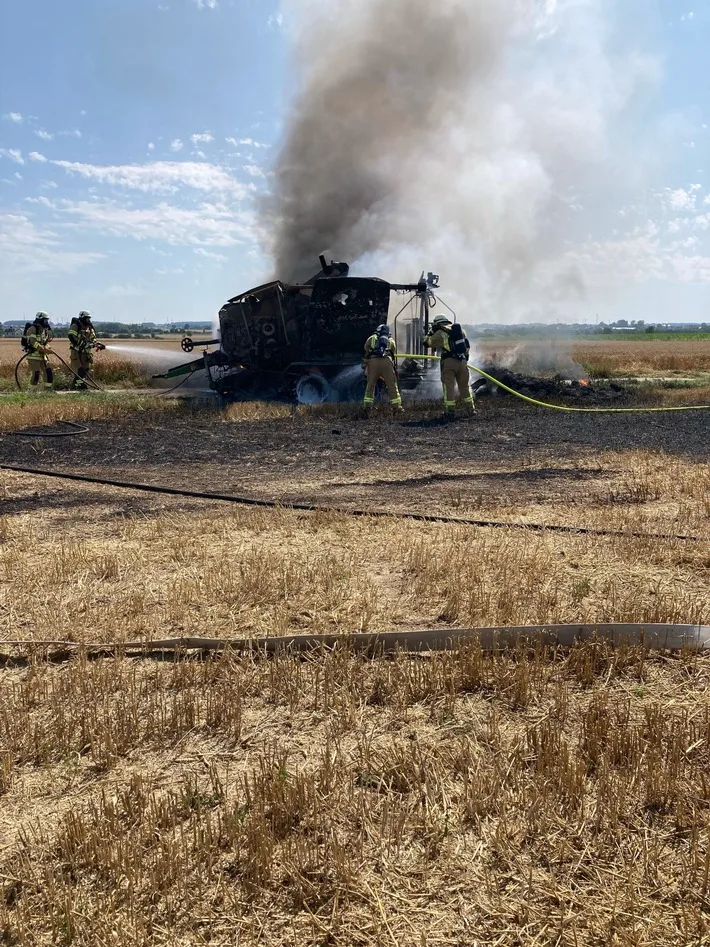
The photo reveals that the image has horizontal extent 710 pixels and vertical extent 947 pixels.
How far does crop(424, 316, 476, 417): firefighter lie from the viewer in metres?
12.6

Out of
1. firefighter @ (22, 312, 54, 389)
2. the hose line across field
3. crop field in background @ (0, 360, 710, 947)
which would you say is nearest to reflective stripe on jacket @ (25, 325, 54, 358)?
firefighter @ (22, 312, 54, 389)

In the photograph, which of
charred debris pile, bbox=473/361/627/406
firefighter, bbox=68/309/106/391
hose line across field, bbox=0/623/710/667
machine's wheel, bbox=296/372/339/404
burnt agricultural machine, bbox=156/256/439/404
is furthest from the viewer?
firefighter, bbox=68/309/106/391

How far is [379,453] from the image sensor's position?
382 inches

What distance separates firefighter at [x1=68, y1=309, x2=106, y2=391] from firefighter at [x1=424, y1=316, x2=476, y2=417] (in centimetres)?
910

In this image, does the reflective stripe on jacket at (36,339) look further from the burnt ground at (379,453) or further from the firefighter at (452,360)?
the firefighter at (452,360)

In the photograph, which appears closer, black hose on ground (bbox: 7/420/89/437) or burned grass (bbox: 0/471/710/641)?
burned grass (bbox: 0/471/710/641)

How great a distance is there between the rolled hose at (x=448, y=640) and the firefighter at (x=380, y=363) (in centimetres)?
930

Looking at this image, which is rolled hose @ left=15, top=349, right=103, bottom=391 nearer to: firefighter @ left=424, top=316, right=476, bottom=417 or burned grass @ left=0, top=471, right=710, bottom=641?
firefighter @ left=424, top=316, right=476, bottom=417

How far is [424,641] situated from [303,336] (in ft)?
38.0

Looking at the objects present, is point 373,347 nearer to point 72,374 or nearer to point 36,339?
point 36,339

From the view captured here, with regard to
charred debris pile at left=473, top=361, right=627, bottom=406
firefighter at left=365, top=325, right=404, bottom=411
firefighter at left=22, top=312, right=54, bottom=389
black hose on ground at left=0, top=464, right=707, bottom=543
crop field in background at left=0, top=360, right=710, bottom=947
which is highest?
firefighter at left=22, top=312, right=54, bottom=389

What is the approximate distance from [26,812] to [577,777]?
1.88m

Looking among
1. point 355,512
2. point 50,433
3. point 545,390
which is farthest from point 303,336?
point 355,512

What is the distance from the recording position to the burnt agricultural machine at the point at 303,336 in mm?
14375
